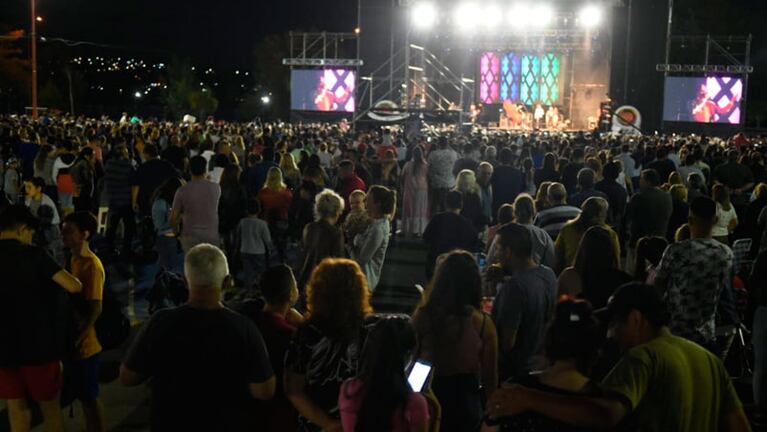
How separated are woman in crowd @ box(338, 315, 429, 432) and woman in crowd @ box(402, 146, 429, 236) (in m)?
10.8

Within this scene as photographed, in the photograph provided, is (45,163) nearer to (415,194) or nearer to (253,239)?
(415,194)

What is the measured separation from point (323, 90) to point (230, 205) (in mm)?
21636

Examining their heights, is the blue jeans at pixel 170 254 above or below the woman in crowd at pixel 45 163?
below

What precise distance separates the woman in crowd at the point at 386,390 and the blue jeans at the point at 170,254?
19.5 feet

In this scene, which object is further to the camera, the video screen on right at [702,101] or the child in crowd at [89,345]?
the video screen on right at [702,101]

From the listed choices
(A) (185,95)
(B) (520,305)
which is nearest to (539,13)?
(B) (520,305)

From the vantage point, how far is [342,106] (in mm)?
31000

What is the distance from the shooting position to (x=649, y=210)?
9031mm

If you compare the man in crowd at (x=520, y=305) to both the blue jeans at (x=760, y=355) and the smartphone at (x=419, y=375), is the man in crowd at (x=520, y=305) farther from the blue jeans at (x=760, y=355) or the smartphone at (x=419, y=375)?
the blue jeans at (x=760, y=355)

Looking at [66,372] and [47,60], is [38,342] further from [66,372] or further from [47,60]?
[47,60]

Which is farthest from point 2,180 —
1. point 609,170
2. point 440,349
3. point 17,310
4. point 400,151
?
point 440,349

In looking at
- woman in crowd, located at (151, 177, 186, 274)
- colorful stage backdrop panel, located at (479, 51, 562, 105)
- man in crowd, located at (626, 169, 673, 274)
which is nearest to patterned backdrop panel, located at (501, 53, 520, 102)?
colorful stage backdrop panel, located at (479, 51, 562, 105)

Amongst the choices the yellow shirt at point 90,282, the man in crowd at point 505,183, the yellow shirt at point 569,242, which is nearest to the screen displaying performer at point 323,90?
the man in crowd at point 505,183

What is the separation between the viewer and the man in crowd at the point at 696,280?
17.7 feet
